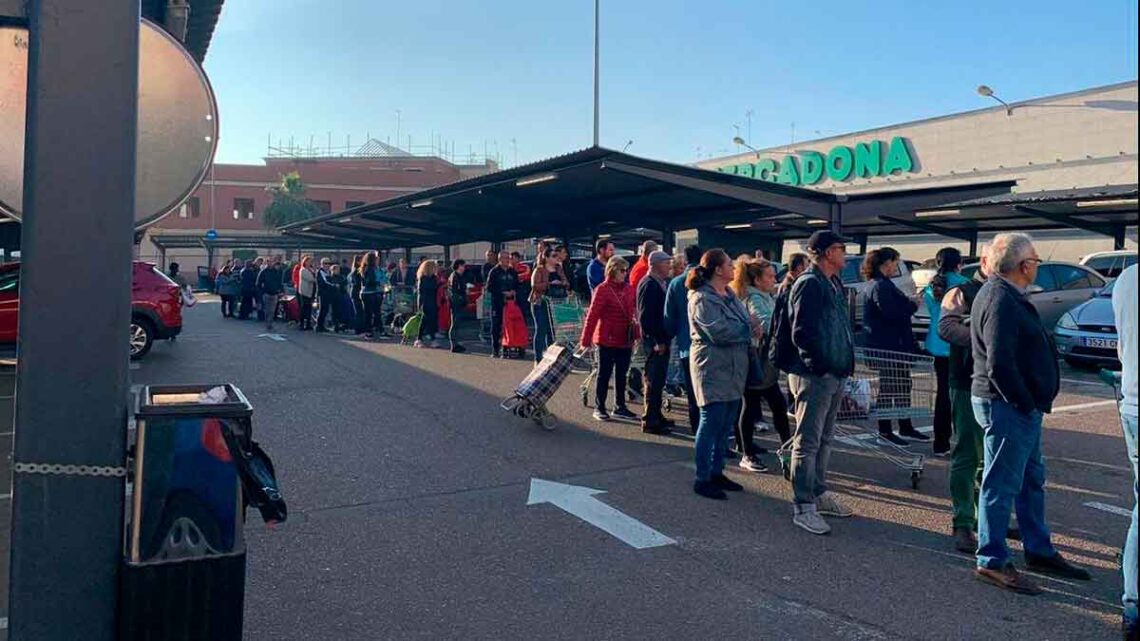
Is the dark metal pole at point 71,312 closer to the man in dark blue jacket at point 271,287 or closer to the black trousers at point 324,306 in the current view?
the black trousers at point 324,306

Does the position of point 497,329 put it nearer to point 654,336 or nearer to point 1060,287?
point 654,336

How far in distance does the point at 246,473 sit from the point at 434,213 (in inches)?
794

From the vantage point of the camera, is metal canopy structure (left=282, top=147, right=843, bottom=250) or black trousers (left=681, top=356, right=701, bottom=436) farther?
metal canopy structure (left=282, top=147, right=843, bottom=250)

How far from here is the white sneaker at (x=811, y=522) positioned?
5648mm

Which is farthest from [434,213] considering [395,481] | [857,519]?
[857,519]

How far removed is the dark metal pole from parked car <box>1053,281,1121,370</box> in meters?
14.3

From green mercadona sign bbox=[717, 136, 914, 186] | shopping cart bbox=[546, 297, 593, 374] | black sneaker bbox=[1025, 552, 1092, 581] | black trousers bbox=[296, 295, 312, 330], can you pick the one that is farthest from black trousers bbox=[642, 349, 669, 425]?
green mercadona sign bbox=[717, 136, 914, 186]

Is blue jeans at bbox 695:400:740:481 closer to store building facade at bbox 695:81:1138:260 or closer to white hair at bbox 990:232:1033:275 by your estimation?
white hair at bbox 990:232:1033:275

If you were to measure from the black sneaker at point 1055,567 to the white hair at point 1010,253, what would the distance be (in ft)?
5.60

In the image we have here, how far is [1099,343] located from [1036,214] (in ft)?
30.4

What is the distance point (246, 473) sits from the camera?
2916 mm

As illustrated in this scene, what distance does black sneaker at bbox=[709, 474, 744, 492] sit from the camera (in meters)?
6.60

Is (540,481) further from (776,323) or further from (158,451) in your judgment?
(158,451)

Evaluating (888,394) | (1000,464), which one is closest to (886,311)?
(888,394)
